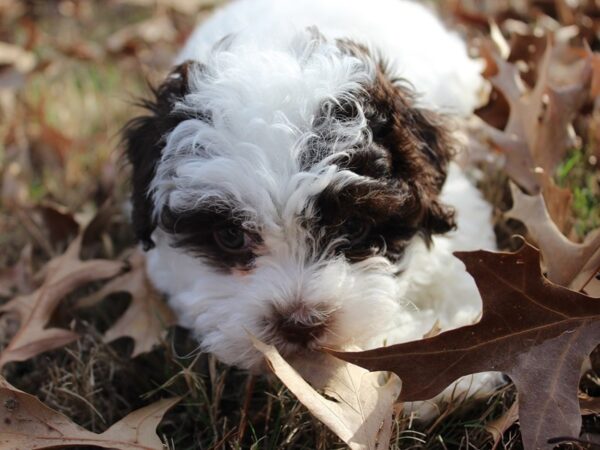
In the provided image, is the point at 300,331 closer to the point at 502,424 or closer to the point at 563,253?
the point at 502,424

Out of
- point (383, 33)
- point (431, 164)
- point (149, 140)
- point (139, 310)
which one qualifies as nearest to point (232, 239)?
point (149, 140)

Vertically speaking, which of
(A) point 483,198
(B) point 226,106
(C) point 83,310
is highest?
(B) point 226,106

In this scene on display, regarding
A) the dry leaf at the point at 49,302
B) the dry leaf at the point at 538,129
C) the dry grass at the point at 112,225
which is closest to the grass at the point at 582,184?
the dry grass at the point at 112,225

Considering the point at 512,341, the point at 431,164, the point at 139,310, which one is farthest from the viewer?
the point at 139,310

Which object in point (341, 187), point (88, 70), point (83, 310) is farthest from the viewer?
point (88, 70)

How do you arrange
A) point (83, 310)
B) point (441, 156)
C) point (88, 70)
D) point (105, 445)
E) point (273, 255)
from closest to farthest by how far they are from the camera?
1. point (105, 445)
2. point (273, 255)
3. point (441, 156)
4. point (83, 310)
5. point (88, 70)

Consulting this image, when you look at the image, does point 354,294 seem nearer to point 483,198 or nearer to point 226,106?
point 226,106

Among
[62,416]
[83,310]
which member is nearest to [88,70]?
[83,310]
